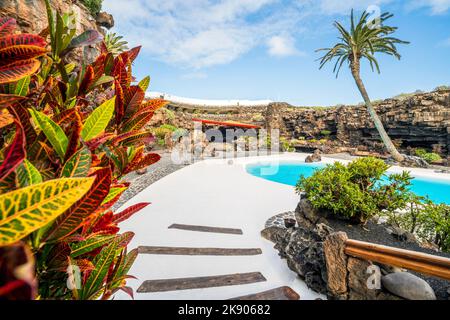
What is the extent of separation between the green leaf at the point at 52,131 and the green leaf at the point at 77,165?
0.28ft

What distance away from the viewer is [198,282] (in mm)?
2662

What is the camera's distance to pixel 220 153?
629 inches

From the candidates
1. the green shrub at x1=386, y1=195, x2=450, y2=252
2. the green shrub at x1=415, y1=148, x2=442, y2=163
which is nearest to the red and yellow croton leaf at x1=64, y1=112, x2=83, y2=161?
the green shrub at x1=386, y1=195, x2=450, y2=252

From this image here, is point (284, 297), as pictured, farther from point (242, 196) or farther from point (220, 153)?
point (220, 153)

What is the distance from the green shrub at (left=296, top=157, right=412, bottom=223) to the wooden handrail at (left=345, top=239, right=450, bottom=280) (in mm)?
1690

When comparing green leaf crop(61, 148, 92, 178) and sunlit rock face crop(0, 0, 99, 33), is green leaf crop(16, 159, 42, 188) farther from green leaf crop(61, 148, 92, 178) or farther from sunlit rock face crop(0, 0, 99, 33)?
sunlit rock face crop(0, 0, 99, 33)

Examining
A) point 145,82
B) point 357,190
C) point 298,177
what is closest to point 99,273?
point 145,82

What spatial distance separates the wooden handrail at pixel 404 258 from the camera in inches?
60.3

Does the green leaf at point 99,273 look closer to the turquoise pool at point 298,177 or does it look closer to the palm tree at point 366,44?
the turquoise pool at point 298,177

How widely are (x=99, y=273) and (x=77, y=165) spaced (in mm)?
460

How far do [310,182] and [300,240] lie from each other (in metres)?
1.46

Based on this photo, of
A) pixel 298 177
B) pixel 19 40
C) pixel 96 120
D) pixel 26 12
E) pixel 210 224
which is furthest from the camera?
pixel 298 177

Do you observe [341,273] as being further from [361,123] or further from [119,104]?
[361,123]

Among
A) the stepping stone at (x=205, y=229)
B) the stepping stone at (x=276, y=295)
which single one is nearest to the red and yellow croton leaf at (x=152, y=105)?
the stepping stone at (x=276, y=295)
